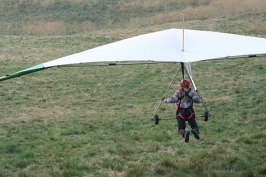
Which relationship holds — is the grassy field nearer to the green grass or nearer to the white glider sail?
the green grass

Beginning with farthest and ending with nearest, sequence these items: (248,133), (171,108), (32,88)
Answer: (32,88), (171,108), (248,133)

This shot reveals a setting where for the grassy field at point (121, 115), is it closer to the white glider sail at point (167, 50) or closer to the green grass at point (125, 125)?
the green grass at point (125, 125)

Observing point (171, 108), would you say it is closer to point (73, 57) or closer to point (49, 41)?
point (73, 57)

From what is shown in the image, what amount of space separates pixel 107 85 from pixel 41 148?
370 inches

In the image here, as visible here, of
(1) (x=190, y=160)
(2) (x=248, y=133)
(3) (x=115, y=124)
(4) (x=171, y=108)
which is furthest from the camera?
(4) (x=171, y=108)

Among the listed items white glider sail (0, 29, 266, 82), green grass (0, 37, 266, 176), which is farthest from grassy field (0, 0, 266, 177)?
white glider sail (0, 29, 266, 82)

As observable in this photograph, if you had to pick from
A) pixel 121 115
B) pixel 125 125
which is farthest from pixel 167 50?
pixel 121 115

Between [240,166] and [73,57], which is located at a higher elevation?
[73,57]

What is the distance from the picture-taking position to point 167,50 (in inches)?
370

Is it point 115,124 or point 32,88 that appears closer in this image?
point 115,124

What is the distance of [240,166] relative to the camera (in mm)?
9219

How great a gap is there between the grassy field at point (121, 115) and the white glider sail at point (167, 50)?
2.12 meters

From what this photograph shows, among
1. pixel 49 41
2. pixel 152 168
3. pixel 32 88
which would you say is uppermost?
pixel 49 41

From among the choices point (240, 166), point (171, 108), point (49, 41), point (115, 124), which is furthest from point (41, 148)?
point (49, 41)
